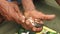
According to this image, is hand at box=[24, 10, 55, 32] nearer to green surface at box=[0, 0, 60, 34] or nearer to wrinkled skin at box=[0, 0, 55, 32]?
wrinkled skin at box=[0, 0, 55, 32]

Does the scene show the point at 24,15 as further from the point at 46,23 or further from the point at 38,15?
the point at 46,23

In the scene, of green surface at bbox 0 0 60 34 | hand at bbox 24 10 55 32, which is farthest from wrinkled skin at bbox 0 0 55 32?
green surface at bbox 0 0 60 34

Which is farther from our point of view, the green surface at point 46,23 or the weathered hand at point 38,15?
the green surface at point 46,23

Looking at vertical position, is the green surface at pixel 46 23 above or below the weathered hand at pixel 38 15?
below

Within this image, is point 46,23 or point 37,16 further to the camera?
point 46,23

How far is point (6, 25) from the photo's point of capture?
3.80 feet

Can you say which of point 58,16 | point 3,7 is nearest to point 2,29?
point 3,7

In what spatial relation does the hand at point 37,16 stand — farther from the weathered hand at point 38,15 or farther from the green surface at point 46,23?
the green surface at point 46,23

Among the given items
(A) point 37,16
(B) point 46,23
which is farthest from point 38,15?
(B) point 46,23

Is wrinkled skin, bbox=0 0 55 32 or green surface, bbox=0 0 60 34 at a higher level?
wrinkled skin, bbox=0 0 55 32

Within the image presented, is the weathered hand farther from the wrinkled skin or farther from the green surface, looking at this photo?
the green surface

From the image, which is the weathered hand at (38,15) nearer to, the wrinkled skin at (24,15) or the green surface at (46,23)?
the wrinkled skin at (24,15)

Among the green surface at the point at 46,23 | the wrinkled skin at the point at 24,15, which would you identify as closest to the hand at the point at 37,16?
the wrinkled skin at the point at 24,15

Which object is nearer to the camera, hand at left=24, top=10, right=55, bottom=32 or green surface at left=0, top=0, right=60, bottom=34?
hand at left=24, top=10, right=55, bottom=32
